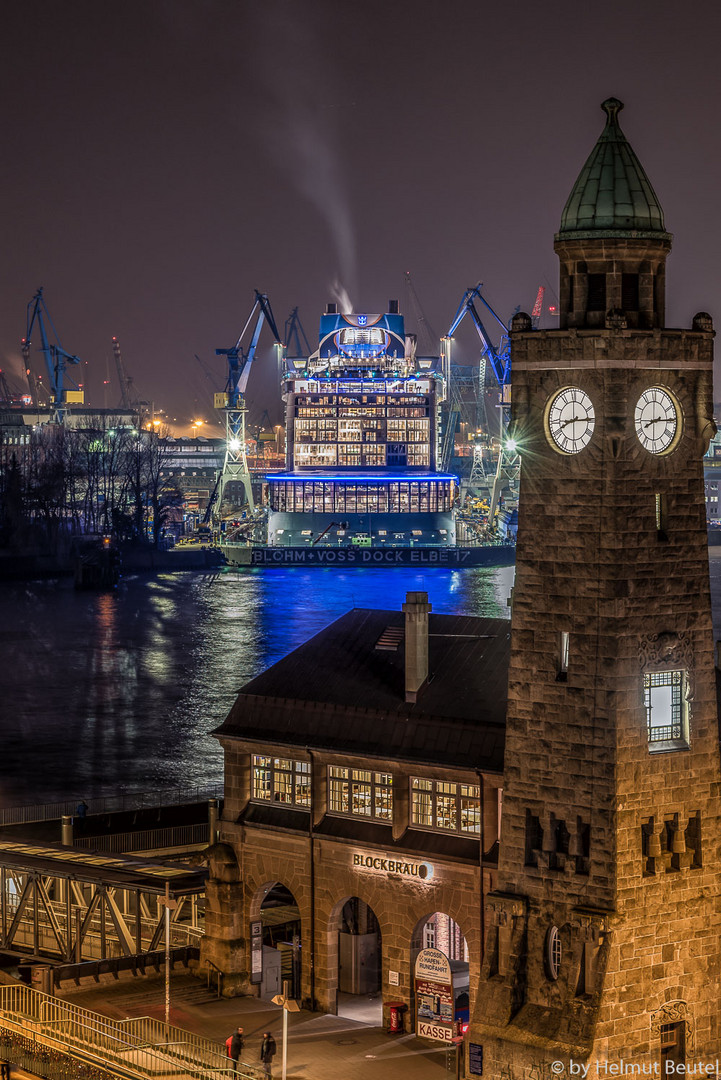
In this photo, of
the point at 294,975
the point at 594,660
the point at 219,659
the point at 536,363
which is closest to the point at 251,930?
the point at 294,975

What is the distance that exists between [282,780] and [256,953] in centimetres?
414

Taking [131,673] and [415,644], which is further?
[131,673]

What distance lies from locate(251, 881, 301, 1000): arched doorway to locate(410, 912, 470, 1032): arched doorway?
3114 millimetres

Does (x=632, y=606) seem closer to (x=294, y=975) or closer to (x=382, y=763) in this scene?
(x=382, y=763)

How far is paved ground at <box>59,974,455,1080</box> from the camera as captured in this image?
3366 cm

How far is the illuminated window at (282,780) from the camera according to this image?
39.4 metres

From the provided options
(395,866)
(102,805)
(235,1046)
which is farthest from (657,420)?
(102,805)

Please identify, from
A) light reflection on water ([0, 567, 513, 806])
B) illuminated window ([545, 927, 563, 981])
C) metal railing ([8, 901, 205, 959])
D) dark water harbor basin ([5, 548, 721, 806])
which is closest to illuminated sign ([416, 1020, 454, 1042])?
illuminated window ([545, 927, 563, 981])

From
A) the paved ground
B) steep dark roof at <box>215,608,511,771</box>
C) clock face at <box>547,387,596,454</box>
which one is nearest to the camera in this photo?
clock face at <box>547,387,596,454</box>

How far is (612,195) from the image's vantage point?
31578 millimetres

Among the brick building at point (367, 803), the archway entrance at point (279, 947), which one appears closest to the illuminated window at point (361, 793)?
the brick building at point (367, 803)

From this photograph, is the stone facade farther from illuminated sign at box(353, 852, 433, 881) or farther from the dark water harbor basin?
the dark water harbor basin

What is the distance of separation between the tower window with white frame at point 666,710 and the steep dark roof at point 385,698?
510 centimetres

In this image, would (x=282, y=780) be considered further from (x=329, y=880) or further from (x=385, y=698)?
(x=385, y=698)
